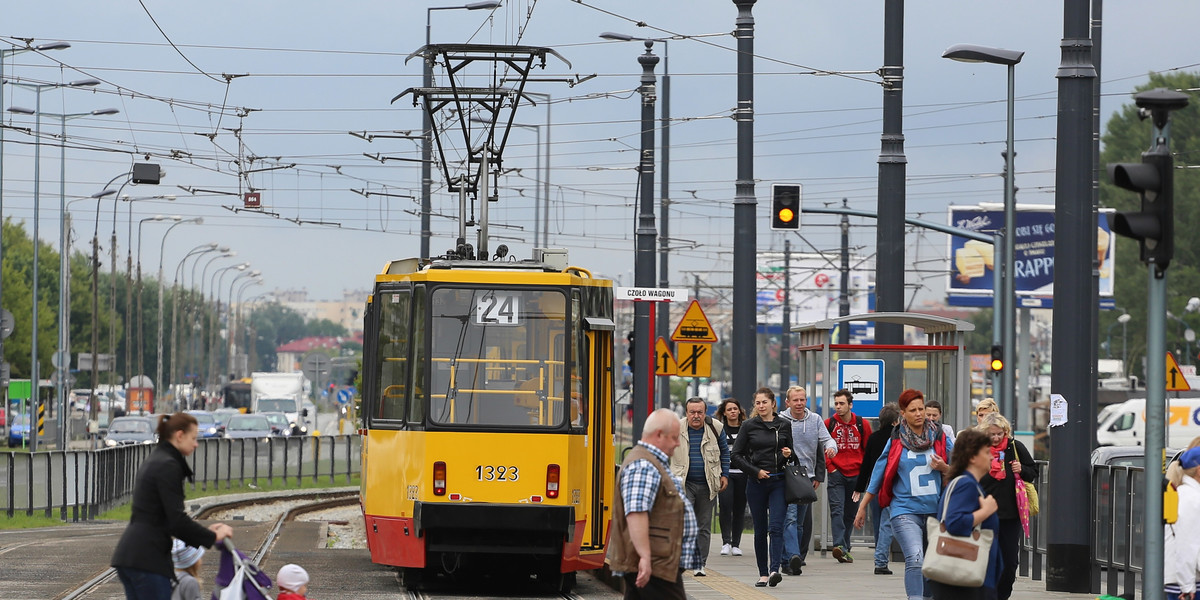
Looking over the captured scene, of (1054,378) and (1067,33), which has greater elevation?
(1067,33)

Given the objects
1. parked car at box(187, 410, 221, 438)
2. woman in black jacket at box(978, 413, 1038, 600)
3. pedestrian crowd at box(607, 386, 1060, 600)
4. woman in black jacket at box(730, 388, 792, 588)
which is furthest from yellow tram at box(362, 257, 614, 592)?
parked car at box(187, 410, 221, 438)

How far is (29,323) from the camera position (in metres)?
79.3

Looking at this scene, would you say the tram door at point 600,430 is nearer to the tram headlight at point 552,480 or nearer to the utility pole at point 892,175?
the tram headlight at point 552,480

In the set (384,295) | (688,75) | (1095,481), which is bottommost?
(1095,481)

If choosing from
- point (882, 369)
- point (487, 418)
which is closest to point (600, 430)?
point (487, 418)

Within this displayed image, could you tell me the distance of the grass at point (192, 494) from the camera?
87.4ft

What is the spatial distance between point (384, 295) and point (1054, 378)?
5.52 m

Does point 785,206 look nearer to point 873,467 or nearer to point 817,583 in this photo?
point 817,583

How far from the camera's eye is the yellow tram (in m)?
14.6

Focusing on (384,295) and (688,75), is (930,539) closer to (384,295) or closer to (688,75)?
(384,295)

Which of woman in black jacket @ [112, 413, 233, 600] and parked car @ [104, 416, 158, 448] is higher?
woman in black jacket @ [112, 413, 233, 600]

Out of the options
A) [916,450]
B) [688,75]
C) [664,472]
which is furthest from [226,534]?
[688,75]

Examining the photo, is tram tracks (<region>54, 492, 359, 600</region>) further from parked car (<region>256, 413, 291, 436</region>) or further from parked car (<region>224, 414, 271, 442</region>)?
parked car (<region>256, 413, 291, 436</region>)

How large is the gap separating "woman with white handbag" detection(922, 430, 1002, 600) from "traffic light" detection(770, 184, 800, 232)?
45.3 feet
